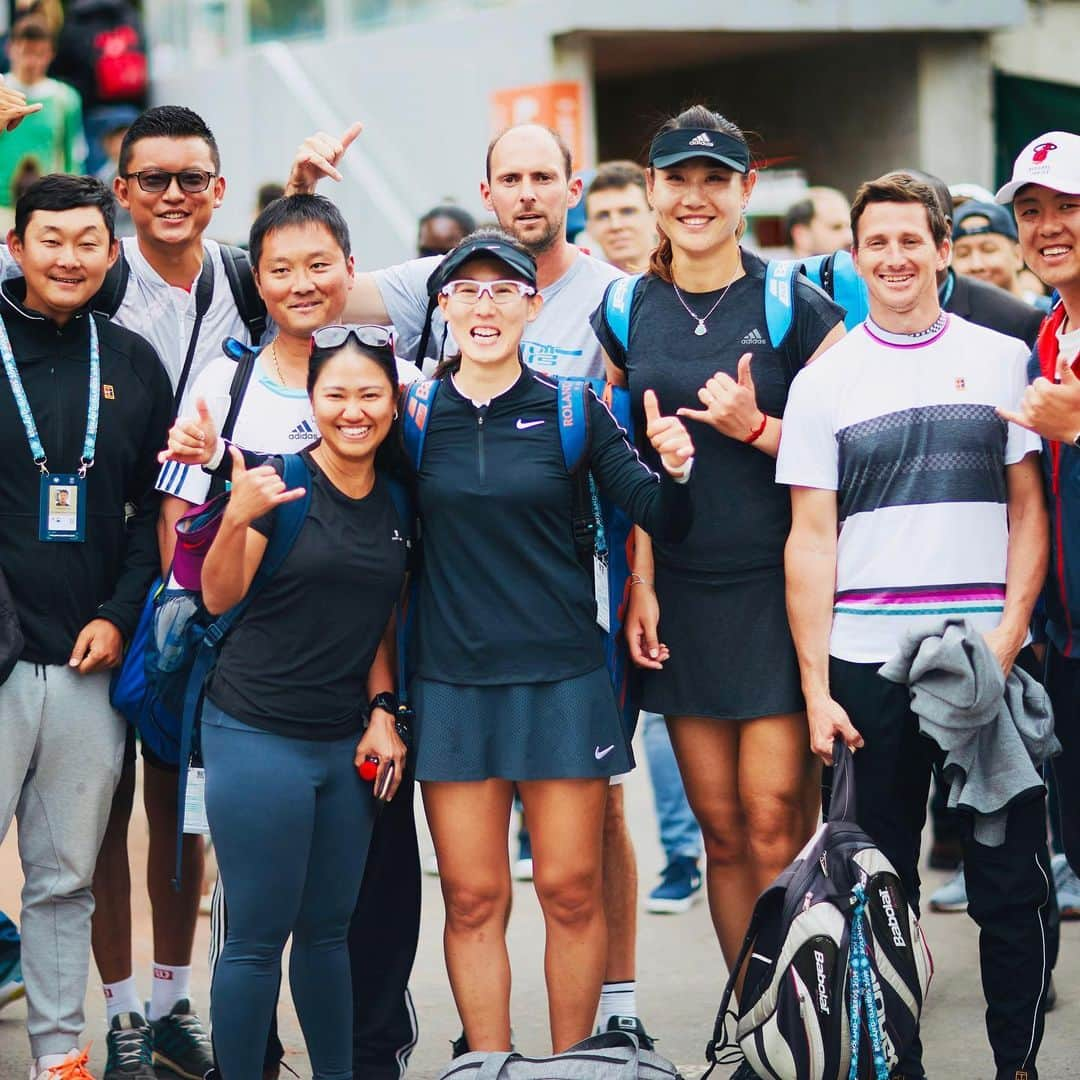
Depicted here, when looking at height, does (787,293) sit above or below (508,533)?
above

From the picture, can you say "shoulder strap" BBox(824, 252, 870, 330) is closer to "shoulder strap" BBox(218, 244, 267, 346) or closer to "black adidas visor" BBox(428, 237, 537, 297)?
"black adidas visor" BBox(428, 237, 537, 297)

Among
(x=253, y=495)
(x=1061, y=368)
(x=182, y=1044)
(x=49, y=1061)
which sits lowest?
(x=182, y=1044)

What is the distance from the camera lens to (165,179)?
508cm

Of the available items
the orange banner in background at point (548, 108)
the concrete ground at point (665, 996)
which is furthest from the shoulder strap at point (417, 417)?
the orange banner in background at point (548, 108)

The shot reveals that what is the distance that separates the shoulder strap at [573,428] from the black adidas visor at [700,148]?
731 mm

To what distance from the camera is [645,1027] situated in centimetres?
548

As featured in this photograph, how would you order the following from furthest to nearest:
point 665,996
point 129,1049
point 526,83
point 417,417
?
point 526,83 < point 665,996 < point 129,1049 < point 417,417

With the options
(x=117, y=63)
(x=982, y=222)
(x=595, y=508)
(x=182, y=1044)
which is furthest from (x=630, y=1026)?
(x=117, y=63)

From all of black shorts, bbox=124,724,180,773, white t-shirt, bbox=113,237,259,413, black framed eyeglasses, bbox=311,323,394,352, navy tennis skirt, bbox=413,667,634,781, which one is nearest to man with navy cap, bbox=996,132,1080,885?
navy tennis skirt, bbox=413,667,634,781

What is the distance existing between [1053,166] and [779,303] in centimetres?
78

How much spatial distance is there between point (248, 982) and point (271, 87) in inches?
426

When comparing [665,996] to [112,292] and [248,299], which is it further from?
[112,292]

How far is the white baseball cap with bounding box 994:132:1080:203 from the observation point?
15.0ft

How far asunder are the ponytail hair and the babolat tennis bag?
1.58 meters
